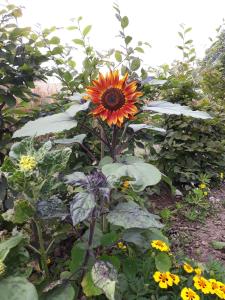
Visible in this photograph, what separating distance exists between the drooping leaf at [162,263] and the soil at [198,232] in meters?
0.47

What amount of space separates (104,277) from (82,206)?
229 mm

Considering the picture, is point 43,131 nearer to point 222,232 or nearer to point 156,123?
point 222,232

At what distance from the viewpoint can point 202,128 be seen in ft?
11.4

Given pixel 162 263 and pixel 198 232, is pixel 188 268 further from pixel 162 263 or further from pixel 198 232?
pixel 198 232

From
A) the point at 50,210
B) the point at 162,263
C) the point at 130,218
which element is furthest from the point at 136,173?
the point at 162,263

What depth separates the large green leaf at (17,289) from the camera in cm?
105

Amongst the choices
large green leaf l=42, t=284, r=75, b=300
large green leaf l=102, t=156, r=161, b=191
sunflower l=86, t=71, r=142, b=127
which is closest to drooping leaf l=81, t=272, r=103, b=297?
large green leaf l=42, t=284, r=75, b=300

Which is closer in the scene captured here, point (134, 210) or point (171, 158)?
point (134, 210)

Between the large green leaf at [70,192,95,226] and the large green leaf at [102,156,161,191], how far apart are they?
0.12 m

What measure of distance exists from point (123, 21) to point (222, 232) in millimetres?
1632

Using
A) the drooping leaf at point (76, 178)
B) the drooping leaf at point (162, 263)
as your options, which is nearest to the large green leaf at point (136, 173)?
the drooping leaf at point (76, 178)

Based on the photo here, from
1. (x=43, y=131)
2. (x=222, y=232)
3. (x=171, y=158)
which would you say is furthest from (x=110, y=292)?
(x=171, y=158)

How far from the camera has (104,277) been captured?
1.12 metres

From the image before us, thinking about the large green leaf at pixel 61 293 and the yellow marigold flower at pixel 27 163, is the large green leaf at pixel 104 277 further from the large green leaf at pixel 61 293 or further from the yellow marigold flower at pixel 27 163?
the yellow marigold flower at pixel 27 163
